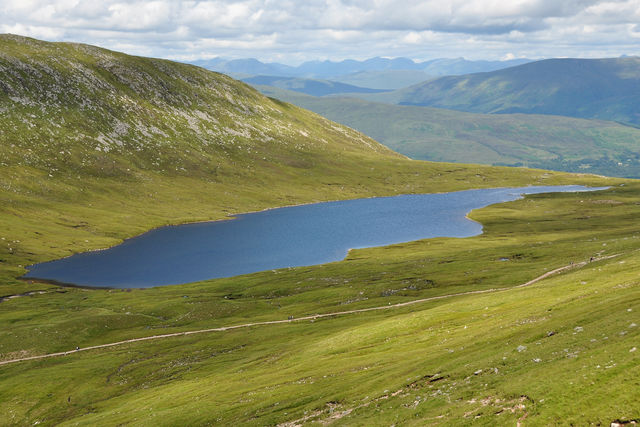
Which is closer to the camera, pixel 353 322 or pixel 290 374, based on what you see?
pixel 290 374

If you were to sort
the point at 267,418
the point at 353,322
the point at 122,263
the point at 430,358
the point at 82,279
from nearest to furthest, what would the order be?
the point at 267,418
the point at 430,358
the point at 353,322
the point at 82,279
the point at 122,263

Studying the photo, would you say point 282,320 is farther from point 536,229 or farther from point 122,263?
point 536,229

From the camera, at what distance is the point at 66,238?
193m

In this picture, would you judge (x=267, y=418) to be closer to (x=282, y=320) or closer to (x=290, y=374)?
(x=290, y=374)

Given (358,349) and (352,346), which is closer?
(358,349)

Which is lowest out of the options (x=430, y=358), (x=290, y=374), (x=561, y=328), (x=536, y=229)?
(x=536, y=229)

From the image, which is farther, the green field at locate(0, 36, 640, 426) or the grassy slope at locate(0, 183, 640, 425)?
the green field at locate(0, 36, 640, 426)

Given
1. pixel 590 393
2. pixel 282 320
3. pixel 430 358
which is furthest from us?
pixel 282 320

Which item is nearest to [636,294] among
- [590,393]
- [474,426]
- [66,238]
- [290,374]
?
[590,393]

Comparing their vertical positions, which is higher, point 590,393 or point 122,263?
point 590,393

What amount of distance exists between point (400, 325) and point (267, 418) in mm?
29560

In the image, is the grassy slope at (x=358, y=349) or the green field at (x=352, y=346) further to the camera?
the green field at (x=352, y=346)

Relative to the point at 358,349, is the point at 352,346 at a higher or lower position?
lower

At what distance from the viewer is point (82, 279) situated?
6181 inches
